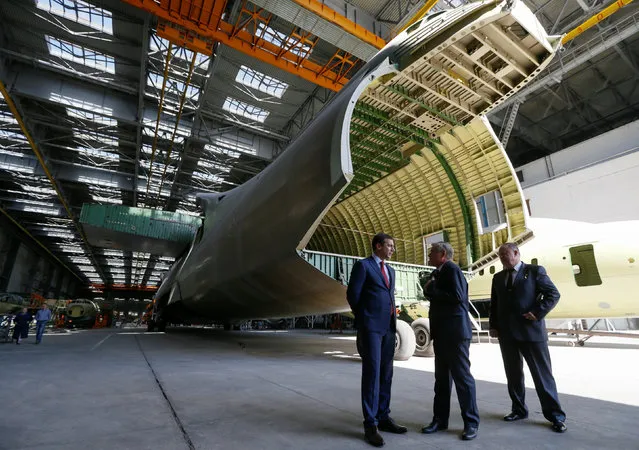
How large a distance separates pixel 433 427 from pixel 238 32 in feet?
49.6

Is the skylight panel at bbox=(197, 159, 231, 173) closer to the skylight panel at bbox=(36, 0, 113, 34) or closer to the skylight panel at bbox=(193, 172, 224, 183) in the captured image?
the skylight panel at bbox=(193, 172, 224, 183)

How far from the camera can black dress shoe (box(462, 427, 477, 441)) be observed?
2.64 metres

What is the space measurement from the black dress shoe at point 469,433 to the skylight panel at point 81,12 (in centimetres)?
1793

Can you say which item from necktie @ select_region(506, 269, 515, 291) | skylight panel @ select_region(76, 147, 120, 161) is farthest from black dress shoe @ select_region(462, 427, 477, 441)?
skylight panel @ select_region(76, 147, 120, 161)

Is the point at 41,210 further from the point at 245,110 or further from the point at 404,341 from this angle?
the point at 404,341

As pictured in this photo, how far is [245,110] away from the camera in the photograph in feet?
66.1

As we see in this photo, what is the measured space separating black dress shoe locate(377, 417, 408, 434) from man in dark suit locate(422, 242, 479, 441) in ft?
0.58

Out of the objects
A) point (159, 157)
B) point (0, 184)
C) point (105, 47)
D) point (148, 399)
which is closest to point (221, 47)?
point (105, 47)

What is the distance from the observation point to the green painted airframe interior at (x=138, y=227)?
1512 cm

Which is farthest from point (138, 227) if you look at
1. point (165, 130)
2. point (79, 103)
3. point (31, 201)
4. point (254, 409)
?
point (31, 201)

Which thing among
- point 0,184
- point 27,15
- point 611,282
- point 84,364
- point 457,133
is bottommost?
point 84,364

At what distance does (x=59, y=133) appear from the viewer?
69.3 feet

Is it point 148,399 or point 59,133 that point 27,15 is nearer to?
point 59,133

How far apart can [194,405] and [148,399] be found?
0.61 metres
